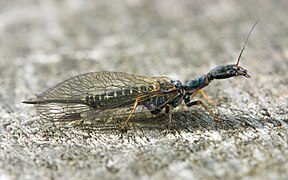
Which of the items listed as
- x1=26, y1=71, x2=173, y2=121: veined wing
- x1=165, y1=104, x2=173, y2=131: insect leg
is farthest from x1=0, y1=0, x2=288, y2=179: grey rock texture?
x1=26, y1=71, x2=173, y2=121: veined wing

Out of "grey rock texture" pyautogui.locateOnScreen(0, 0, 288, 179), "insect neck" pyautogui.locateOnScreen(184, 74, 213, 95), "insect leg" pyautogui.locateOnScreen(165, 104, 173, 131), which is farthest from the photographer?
"insect neck" pyautogui.locateOnScreen(184, 74, 213, 95)

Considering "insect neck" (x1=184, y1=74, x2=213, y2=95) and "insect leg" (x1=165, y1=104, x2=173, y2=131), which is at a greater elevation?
"insect neck" (x1=184, y1=74, x2=213, y2=95)

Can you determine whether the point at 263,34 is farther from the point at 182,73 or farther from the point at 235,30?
the point at 182,73

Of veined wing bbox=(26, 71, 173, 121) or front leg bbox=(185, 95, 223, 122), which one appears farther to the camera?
veined wing bbox=(26, 71, 173, 121)

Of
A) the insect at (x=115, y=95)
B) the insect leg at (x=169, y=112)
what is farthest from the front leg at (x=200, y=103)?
the insect leg at (x=169, y=112)

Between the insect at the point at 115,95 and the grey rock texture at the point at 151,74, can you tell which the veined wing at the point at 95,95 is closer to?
the insect at the point at 115,95

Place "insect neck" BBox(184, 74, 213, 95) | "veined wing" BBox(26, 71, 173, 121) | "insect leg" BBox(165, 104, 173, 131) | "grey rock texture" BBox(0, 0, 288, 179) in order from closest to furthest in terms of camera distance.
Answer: "grey rock texture" BBox(0, 0, 288, 179), "insect leg" BBox(165, 104, 173, 131), "veined wing" BBox(26, 71, 173, 121), "insect neck" BBox(184, 74, 213, 95)

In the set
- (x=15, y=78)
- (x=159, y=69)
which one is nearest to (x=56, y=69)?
(x=15, y=78)

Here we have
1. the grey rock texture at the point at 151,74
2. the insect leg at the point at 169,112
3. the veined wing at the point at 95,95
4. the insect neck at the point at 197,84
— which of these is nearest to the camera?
the grey rock texture at the point at 151,74

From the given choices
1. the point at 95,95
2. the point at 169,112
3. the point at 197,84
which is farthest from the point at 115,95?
the point at 197,84

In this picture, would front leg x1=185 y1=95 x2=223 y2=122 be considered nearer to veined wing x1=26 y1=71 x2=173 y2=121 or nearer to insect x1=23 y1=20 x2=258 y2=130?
insect x1=23 y1=20 x2=258 y2=130
